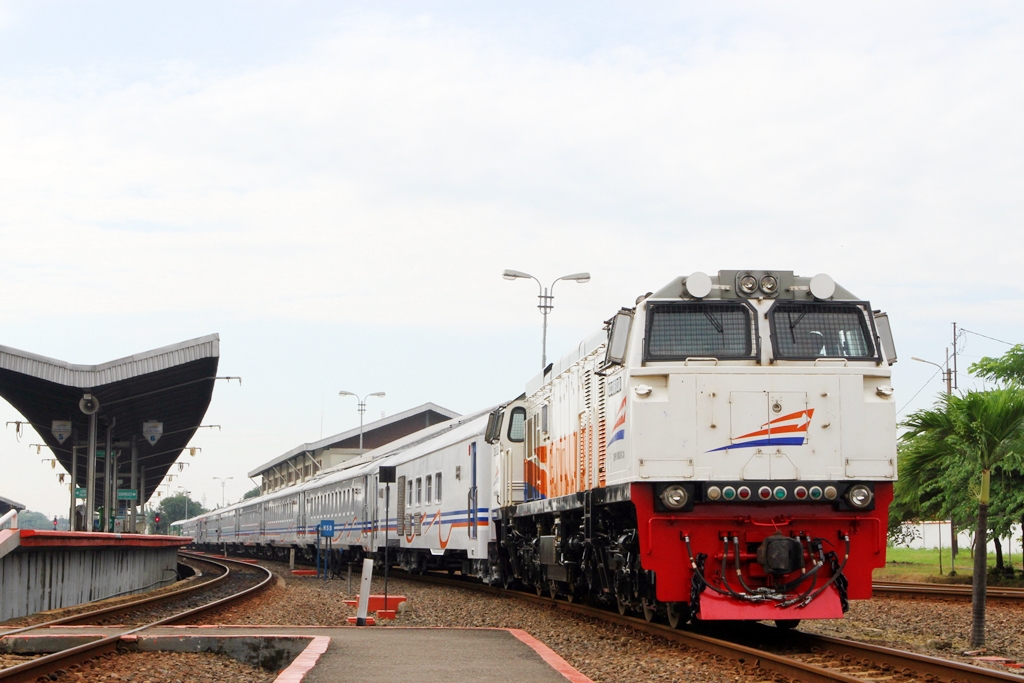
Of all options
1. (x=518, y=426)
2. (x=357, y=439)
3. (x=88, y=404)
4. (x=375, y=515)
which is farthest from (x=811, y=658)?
(x=357, y=439)

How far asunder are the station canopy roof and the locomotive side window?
954 centimetres

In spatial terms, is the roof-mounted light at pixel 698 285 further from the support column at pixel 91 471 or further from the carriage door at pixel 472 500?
the support column at pixel 91 471

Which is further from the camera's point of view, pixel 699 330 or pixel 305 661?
pixel 699 330

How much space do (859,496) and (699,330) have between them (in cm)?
226

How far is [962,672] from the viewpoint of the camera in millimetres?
8578

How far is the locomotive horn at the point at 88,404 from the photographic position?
26.6m

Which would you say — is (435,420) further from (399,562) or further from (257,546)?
(399,562)

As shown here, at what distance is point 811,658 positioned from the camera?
10.4 m

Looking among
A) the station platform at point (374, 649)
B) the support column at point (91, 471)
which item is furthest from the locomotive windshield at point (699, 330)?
the support column at point (91, 471)

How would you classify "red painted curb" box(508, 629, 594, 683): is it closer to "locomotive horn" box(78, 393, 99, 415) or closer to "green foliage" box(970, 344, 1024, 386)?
"locomotive horn" box(78, 393, 99, 415)

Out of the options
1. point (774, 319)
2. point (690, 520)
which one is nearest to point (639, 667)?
point (690, 520)

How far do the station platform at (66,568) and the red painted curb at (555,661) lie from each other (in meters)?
7.71

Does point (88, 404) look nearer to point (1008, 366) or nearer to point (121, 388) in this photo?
point (121, 388)

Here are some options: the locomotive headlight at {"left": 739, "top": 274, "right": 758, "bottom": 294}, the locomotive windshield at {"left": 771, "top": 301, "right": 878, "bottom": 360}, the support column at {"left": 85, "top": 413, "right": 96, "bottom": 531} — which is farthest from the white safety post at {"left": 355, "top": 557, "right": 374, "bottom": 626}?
the support column at {"left": 85, "top": 413, "right": 96, "bottom": 531}
